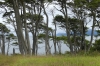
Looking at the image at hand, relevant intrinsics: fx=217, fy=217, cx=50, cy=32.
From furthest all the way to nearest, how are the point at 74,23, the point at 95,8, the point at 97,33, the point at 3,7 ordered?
the point at 97,33
the point at 74,23
the point at 3,7
the point at 95,8

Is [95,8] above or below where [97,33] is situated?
above

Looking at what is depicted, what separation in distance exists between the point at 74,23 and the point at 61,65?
25740 millimetres

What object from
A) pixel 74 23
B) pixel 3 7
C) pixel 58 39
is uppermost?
pixel 3 7

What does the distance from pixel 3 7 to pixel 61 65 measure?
2199 centimetres

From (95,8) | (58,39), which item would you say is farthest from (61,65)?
(58,39)

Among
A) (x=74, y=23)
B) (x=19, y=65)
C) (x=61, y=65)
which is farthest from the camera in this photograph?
(x=74, y=23)

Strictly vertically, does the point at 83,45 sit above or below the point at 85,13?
below

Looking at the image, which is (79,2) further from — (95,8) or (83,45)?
(83,45)

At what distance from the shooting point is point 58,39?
148 feet

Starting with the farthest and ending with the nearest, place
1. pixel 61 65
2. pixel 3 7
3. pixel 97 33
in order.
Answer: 1. pixel 97 33
2. pixel 3 7
3. pixel 61 65

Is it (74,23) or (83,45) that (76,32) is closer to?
(74,23)

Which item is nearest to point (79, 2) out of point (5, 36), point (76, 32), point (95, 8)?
point (95, 8)

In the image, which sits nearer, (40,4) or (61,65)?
(61,65)

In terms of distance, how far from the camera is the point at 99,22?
1104 inches
